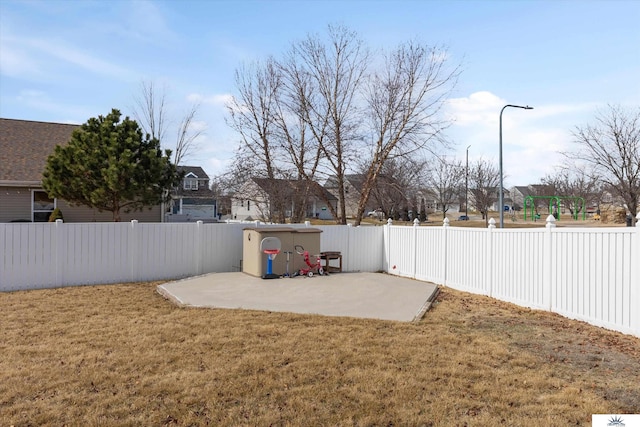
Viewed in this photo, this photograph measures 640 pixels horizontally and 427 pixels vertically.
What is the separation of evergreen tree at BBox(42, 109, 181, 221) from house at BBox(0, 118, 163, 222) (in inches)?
97.4

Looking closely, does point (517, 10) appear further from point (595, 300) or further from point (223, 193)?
point (223, 193)

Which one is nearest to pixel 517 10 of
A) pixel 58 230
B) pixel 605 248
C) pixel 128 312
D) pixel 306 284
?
pixel 605 248

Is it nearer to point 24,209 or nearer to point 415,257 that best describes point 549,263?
point 415,257

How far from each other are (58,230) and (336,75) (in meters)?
10.9

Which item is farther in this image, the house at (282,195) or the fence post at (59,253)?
the house at (282,195)

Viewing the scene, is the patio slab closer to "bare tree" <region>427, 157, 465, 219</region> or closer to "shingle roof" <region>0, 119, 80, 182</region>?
"shingle roof" <region>0, 119, 80, 182</region>

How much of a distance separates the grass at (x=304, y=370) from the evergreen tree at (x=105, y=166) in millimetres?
6004

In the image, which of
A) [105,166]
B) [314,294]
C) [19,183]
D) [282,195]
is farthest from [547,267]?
[19,183]

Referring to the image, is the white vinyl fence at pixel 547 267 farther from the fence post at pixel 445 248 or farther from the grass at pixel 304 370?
the grass at pixel 304 370

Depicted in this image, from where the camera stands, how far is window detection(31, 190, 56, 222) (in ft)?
49.1

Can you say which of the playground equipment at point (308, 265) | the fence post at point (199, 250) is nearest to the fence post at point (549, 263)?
the playground equipment at point (308, 265)

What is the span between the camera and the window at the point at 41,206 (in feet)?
49.1

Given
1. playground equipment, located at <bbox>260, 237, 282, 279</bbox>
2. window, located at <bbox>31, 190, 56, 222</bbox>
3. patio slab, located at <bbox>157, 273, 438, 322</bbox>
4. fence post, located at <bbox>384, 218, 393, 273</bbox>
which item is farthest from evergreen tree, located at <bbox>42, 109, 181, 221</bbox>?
fence post, located at <bbox>384, 218, 393, 273</bbox>

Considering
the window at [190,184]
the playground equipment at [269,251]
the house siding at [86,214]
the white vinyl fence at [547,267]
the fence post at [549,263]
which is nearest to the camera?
the white vinyl fence at [547,267]
